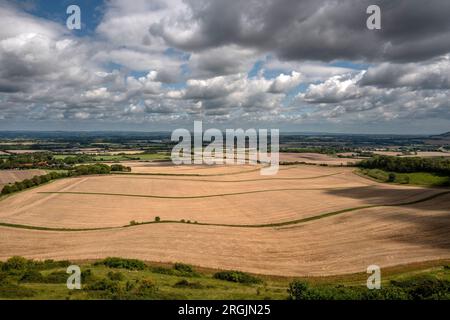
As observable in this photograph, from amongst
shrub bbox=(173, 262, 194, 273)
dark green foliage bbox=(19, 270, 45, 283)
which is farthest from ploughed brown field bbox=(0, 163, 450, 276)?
dark green foliage bbox=(19, 270, 45, 283)

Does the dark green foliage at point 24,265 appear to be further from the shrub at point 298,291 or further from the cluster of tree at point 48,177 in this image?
the cluster of tree at point 48,177

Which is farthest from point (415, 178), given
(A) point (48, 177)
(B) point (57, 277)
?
(A) point (48, 177)

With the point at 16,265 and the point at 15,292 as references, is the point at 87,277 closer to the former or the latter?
the point at 15,292

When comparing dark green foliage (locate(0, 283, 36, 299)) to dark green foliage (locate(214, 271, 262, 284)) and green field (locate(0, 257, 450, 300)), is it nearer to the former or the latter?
green field (locate(0, 257, 450, 300))

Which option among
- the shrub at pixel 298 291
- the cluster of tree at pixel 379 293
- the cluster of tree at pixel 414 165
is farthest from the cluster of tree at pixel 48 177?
the cluster of tree at pixel 414 165

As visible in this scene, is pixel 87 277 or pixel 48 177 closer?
pixel 87 277
